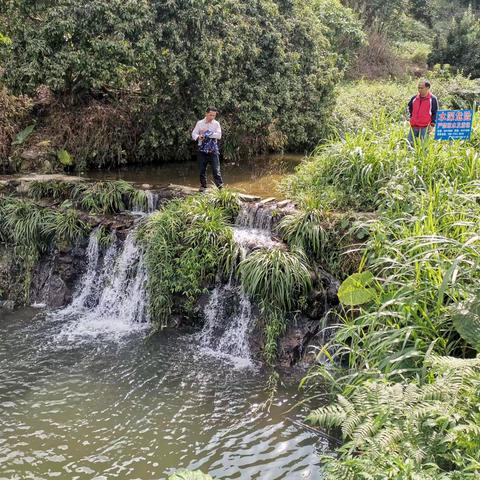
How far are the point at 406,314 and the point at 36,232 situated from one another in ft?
19.6

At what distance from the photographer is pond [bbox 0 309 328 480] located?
4555mm

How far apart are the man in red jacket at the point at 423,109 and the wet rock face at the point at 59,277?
5.47 meters

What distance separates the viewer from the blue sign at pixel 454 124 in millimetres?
7504

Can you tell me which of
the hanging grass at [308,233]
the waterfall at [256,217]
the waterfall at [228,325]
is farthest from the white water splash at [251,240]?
the waterfall at [228,325]

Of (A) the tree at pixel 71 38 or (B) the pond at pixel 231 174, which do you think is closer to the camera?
(A) the tree at pixel 71 38

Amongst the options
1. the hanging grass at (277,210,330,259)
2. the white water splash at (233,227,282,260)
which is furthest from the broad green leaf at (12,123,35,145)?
the hanging grass at (277,210,330,259)

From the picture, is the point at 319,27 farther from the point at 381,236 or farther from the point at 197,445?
the point at 197,445

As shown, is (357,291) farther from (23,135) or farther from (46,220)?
(23,135)

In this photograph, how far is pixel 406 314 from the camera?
15.5ft

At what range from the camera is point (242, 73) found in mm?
11734

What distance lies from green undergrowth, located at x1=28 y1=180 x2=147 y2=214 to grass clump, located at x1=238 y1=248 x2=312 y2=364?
317cm

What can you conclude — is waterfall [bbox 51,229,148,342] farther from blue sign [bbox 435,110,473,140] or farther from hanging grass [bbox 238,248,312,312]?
blue sign [bbox 435,110,473,140]

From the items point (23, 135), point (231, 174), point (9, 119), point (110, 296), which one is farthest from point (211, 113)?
point (9, 119)

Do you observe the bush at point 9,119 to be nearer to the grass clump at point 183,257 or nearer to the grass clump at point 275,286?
the grass clump at point 183,257
